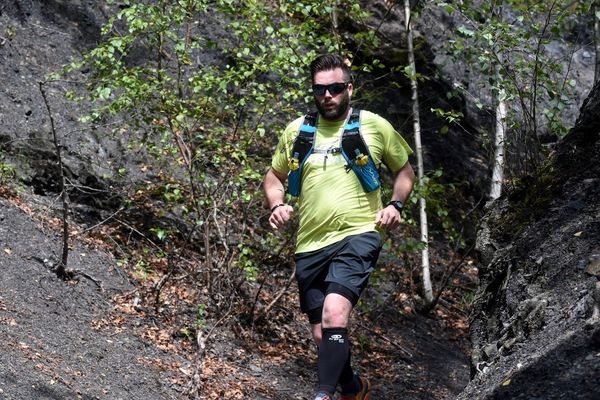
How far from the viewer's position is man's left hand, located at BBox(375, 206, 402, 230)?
509cm

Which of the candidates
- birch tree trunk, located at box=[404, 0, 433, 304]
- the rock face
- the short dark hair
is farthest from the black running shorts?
birch tree trunk, located at box=[404, 0, 433, 304]

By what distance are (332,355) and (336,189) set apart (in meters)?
0.98

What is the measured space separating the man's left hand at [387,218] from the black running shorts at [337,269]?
0.26ft

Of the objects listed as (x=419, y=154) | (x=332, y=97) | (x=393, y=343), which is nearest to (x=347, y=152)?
(x=332, y=97)

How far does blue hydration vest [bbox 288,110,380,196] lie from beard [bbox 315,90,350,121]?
7cm

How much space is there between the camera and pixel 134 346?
713 cm

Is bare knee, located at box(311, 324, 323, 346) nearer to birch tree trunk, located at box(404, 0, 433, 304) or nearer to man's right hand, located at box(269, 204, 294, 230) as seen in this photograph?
man's right hand, located at box(269, 204, 294, 230)

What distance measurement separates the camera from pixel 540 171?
19.6 feet

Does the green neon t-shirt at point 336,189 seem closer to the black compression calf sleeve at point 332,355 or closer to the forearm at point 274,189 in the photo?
the forearm at point 274,189

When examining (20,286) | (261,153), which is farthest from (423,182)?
→ (20,286)

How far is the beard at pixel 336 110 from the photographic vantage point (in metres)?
5.18

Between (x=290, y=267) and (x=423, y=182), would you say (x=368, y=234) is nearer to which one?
(x=423, y=182)

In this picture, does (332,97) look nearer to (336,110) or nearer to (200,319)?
(336,110)

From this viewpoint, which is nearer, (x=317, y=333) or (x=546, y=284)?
(x=546, y=284)
